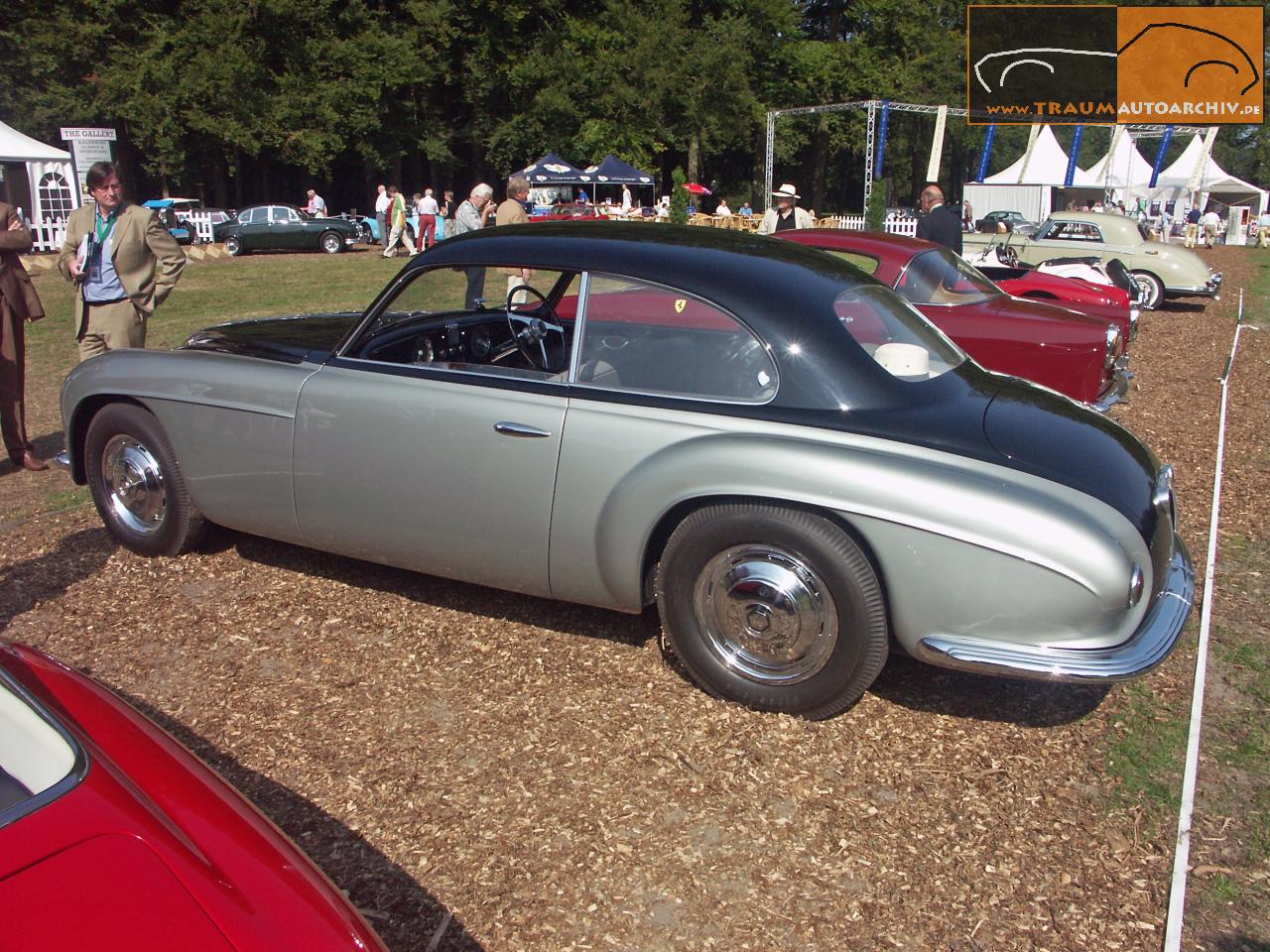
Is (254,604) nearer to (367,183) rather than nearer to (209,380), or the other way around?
(209,380)

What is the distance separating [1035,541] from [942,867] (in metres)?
0.95

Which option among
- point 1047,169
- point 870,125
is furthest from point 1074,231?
point 1047,169

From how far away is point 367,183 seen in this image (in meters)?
49.1

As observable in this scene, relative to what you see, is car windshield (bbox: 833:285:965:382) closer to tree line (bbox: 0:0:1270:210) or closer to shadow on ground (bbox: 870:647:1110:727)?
shadow on ground (bbox: 870:647:1110:727)

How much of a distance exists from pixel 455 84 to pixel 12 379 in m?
45.1

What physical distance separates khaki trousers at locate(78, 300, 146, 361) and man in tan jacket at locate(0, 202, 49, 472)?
361 mm

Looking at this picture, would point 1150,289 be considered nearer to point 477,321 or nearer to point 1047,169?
point 477,321

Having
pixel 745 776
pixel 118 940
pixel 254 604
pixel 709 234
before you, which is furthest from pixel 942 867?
pixel 254 604

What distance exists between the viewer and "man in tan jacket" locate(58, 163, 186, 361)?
629cm

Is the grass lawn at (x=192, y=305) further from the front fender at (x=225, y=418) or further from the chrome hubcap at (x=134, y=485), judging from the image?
the chrome hubcap at (x=134, y=485)

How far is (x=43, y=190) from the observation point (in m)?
26.1

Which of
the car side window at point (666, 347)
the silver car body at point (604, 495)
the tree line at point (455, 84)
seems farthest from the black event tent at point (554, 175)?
the car side window at point (666, 347)

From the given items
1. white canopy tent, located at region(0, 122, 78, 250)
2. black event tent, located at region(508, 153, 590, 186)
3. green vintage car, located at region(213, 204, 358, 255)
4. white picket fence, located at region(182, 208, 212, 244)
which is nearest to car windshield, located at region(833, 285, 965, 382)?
white canopy tent, located at region(0, 122, 78, 250)

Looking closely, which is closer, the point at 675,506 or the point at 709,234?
the point at 675,506
